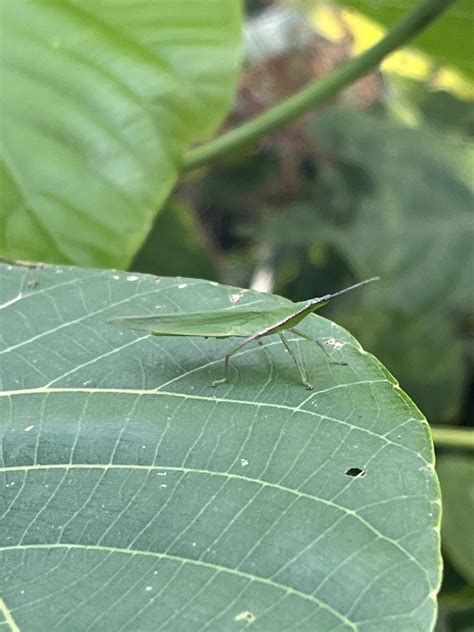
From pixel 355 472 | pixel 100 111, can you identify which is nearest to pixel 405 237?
pixel 100 111

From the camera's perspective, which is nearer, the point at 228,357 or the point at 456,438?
the point at 228,357

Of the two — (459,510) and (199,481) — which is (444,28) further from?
(199,481)

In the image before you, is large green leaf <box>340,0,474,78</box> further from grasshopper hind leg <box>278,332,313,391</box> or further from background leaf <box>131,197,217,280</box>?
grasshopper hind leg <box>278,332,313,391</box>

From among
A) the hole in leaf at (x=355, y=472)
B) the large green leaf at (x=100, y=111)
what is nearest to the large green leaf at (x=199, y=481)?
the hole in leaf at (x=355, y=472)

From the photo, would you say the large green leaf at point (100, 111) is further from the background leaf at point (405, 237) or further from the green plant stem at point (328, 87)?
the background leaf at point (405, 237)

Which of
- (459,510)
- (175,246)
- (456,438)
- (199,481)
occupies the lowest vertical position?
(459,510)

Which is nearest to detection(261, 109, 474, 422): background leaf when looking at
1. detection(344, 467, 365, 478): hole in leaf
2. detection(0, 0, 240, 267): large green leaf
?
detection(0, 0, 240, 267): large green leaf

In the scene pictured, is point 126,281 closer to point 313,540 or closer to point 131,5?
point 313,540
